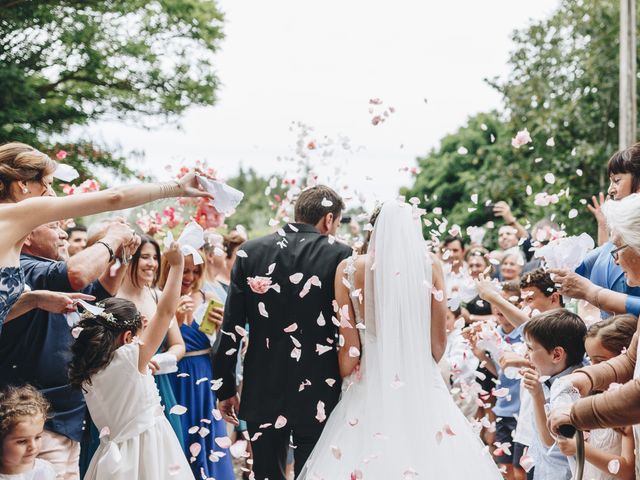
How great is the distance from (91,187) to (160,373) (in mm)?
1503

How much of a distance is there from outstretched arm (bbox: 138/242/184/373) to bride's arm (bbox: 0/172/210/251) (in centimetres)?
75

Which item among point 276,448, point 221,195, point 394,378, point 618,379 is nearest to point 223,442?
point 276,448

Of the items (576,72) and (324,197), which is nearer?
(324,197)

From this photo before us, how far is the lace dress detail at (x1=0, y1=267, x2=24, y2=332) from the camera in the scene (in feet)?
10.7

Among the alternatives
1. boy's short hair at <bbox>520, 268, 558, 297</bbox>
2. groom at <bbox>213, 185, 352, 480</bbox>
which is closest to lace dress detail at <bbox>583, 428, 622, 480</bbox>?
groom at <bbox>213, 185, 352, 480</bbox>

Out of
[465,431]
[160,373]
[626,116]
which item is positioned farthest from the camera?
[626,116]

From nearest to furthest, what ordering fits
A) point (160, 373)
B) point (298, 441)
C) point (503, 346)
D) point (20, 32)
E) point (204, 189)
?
1. point (204, 189)
2. point (298, 441)
3. point (160, 373)
4. point (503, 346)
5. point (20, 32)

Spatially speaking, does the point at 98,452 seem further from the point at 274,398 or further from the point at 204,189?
the point at 204,189

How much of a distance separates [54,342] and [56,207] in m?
1.09

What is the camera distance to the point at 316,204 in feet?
15.8

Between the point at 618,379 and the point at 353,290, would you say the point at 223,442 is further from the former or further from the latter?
the point at 618,379

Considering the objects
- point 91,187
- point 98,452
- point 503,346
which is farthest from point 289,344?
point 91,187

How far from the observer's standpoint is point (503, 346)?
5566 millimetres

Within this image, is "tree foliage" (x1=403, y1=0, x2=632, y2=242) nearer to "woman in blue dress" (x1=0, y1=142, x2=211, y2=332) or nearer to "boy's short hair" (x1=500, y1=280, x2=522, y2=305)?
"boy's short hair" (x1=500, y1=280, x2=522, y2=305)
